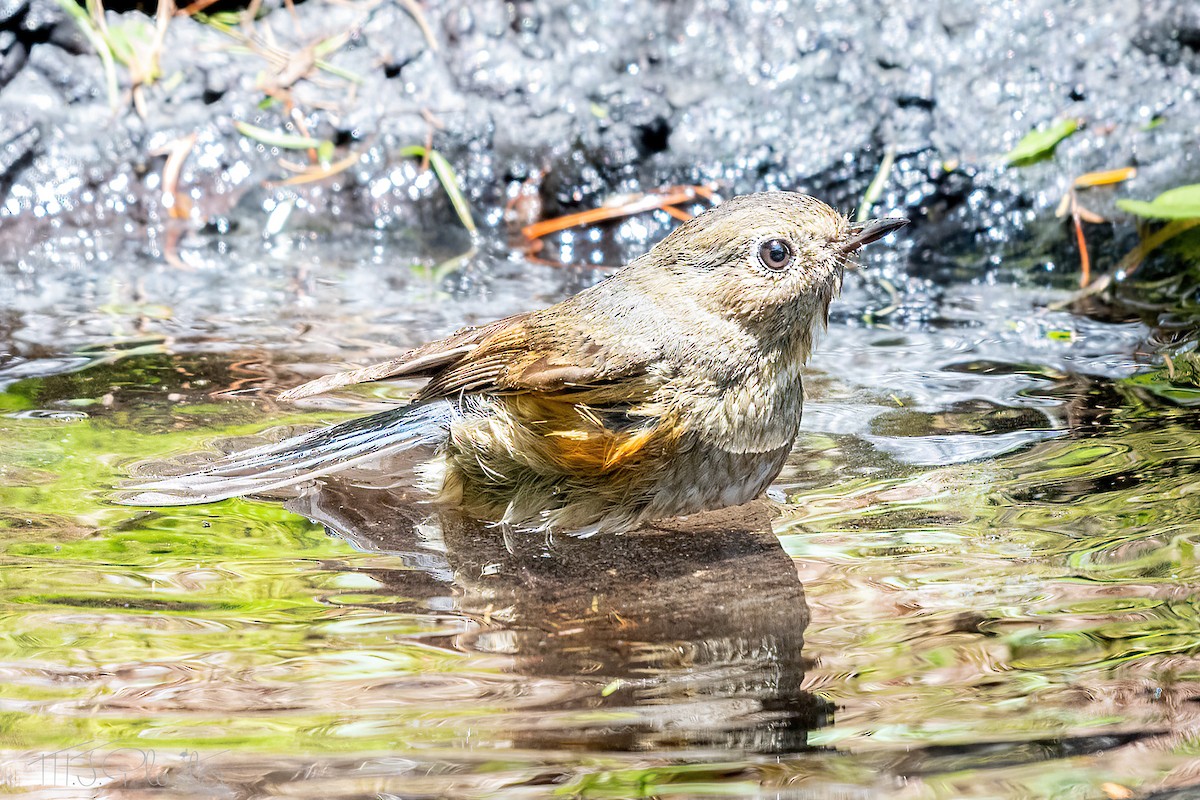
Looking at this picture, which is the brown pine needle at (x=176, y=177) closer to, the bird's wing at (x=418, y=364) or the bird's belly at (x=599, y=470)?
Answer: the bird's wing at (x=418, y=364)

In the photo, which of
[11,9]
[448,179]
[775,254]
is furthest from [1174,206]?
[11,9]

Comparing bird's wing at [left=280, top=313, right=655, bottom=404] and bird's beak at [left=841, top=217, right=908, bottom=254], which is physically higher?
bird's beak at [left=841, top=217, right=908, bottom=254]

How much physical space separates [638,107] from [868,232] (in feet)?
10.3

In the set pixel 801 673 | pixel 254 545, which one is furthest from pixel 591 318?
pixel 801 673

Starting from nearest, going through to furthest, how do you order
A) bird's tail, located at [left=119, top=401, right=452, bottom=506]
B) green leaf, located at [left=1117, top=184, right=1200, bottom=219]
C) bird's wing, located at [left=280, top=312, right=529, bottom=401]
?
bird's tail, located at [left=119, top=401, right=452, bottom=506]
bird's wing, located at [left=280, top=312, right=529, bottom=401]
green leaf, located at [left=1117, top=184, right=1200, bottom=219]

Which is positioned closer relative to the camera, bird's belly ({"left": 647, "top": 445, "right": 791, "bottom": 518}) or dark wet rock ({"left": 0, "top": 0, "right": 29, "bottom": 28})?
bird's belly ({"left": 647, "top": 445, "right": 791, "bottom": 518})

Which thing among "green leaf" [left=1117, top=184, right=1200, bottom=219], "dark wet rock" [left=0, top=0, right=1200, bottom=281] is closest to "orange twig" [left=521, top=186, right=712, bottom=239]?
"dark wet rock" [left=0, top=0, right=1200, bottom=281]

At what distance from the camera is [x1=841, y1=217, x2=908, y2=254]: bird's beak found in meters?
3.47

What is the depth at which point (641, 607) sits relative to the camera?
3.00 metres

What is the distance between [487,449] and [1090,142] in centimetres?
389

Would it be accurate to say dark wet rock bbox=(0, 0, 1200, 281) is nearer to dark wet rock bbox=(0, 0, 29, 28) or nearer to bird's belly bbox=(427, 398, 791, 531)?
dark wet rock bbox=(0, 0, 29, 28)

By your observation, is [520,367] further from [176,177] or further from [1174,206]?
[176,177]

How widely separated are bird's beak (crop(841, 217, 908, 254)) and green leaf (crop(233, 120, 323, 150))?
3792 mm

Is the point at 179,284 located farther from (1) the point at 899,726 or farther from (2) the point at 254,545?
(1) the point at 899,726
